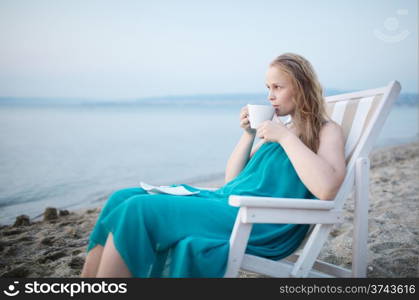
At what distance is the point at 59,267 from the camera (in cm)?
267

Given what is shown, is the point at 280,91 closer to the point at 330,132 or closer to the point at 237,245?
the point at 330,132

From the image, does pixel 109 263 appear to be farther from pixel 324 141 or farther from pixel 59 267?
pixel 59 267

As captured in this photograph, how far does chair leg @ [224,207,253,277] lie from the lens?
1.56 m

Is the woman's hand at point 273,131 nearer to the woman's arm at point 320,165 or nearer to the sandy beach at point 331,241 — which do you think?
the woman's arm at point 320,165

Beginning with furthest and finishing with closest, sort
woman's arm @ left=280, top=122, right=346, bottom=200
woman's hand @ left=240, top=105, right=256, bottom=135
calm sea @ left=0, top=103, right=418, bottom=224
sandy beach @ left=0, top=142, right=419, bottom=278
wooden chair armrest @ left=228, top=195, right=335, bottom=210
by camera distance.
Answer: calm sea @ left=0, top=103, right=418, bottom=224 → sandy beach @ left=0, top=142, right=419, bottom=278 → woman's hand @ left=240, top=105, right=256, bottom=135 → woman's arm @ left=280, top=122, right=346, bottom=200 → wooden chair armrest @ left=228, top=195, right=335, bottom=210

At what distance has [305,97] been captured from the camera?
1979 mm

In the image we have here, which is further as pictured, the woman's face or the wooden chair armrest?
the woman's face

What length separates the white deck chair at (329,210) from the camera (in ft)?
5.09

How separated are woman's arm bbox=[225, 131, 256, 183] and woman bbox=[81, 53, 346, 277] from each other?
0.21ft

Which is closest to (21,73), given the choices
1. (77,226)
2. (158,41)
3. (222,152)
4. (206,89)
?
(158,41)

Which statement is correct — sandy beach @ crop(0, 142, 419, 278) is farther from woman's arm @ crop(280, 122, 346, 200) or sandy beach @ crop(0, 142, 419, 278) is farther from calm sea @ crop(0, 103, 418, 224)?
calm sea @ crop(0, 103, 418, 224)

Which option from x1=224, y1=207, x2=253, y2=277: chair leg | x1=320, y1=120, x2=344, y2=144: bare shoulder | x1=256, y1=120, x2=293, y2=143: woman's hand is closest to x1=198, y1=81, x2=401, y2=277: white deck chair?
x1=224, y1=207, x2=253, y2=277: chair leg

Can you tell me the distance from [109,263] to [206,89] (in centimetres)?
1946

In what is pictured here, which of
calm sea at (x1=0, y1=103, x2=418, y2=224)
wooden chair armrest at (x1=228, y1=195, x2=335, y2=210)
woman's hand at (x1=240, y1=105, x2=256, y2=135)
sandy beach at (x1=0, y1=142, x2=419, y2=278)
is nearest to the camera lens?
wooden chair armrest at (x1=228, y1=195, x2=335, y2=210)
